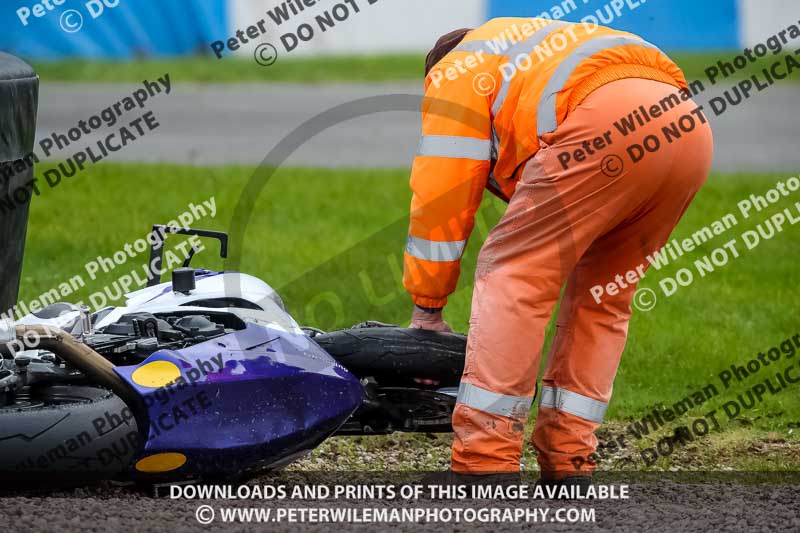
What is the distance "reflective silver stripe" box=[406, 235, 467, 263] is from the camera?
4.56 metres

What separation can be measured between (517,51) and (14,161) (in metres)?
2.31

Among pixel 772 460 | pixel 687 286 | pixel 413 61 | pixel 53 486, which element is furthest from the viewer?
pixel 413 61

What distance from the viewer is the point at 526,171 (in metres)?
4.45

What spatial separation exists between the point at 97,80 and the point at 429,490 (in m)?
14.2

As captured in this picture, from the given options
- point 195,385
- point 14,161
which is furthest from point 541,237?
point 14,161

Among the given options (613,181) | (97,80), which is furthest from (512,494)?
(97,80)

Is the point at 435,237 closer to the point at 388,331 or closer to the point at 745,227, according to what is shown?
the point at 388,331

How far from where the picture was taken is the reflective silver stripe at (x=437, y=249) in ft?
15.0

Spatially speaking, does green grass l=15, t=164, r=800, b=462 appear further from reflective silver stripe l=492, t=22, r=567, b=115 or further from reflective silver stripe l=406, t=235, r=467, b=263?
reflective silver stripe l=492, t=22, r=567, b=115

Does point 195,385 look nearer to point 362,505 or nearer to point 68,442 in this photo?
point 68,442

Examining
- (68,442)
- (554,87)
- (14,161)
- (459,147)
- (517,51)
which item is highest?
(517,51)

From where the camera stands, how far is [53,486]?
4.34 metres

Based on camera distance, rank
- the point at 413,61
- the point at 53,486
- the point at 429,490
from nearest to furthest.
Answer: the point at 53,486 < the point at 429,490 < the point at 413,61

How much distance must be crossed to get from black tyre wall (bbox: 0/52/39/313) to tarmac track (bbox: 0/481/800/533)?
1.36m
